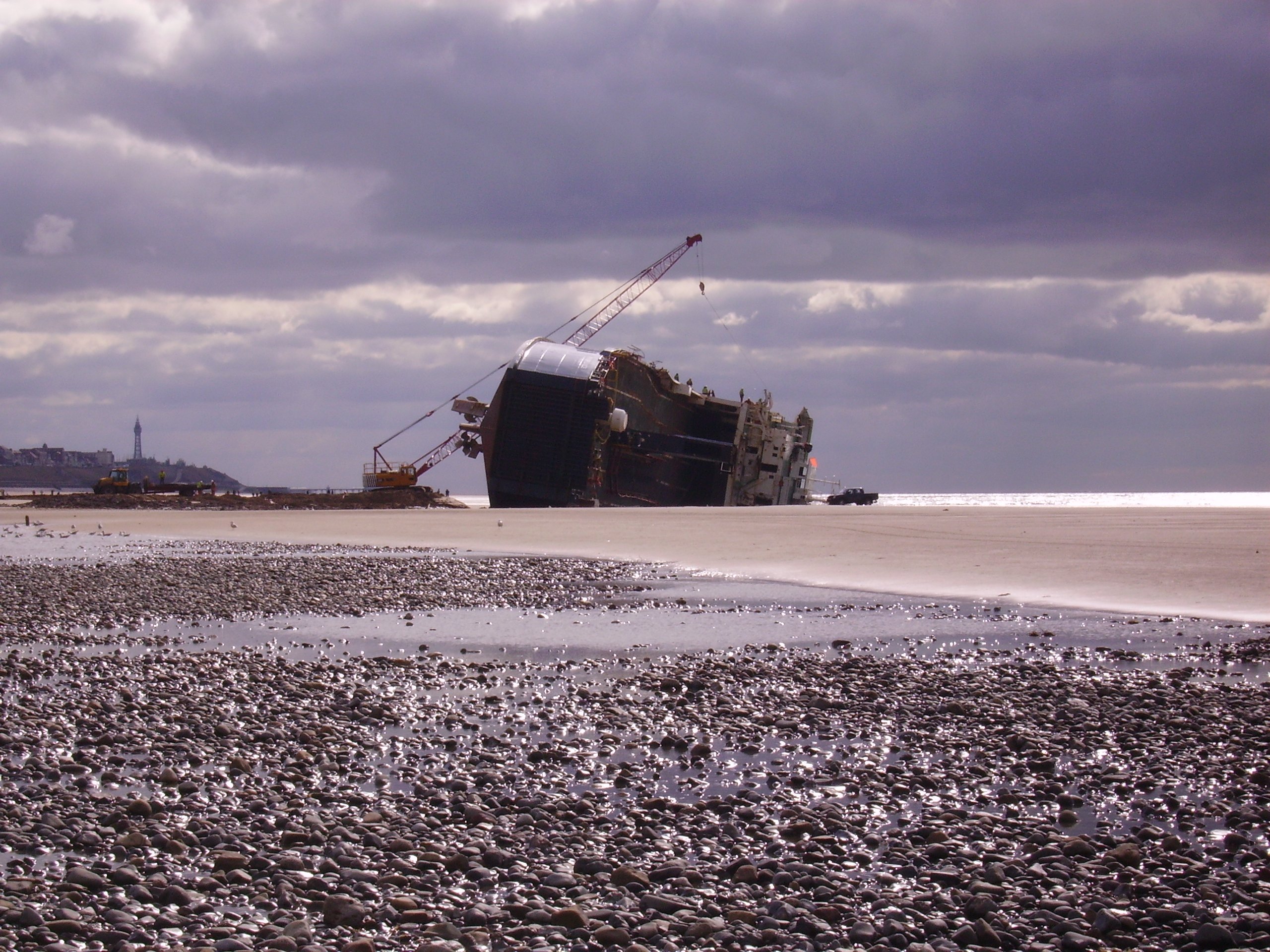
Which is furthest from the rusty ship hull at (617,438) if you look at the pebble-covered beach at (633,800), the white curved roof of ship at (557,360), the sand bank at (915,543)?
the pebble-covered beach at (633,800)

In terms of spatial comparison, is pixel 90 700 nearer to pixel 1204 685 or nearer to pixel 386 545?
pixel 1204 685

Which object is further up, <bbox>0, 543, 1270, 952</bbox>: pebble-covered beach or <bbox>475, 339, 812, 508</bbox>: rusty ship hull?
<bbox>475, 339, 812, 508</bbox>: rusty ship hull

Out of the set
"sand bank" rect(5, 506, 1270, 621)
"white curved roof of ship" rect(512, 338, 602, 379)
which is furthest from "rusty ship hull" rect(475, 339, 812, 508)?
"sand bank" rect(5, 506, 1270, 621)

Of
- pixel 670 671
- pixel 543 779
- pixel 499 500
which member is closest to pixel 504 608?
pixel 670 671

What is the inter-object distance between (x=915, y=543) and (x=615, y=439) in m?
47.4

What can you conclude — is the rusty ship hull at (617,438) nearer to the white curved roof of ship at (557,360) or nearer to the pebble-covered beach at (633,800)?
the white curved roof of ship at (557,360)

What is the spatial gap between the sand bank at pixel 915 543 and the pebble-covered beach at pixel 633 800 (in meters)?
5.38

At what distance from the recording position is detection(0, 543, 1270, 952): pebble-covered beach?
5.26m

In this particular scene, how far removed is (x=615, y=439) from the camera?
75.0 meters

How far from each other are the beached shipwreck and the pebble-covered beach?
58388mm

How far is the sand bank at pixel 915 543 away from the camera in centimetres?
1808

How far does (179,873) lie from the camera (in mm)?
5879

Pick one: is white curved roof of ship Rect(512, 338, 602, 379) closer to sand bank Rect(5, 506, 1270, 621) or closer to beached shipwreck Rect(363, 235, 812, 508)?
beached shipwreck Rect(363, 235, 812, 508)

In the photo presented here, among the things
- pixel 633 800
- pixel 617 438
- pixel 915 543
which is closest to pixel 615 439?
pixel 617 438
